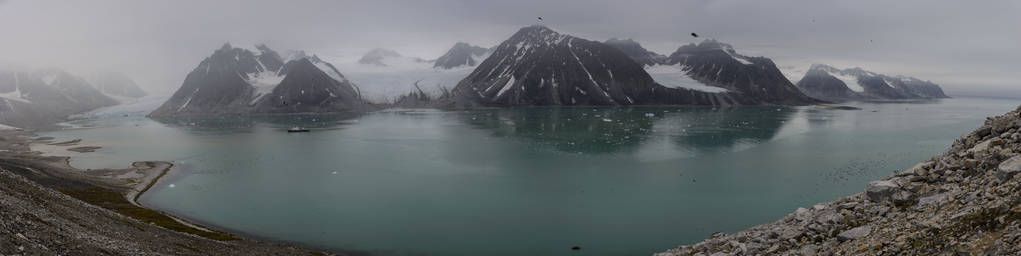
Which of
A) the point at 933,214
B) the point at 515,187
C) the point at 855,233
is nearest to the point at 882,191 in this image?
the point at 855,233

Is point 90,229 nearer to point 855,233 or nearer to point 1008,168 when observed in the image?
point 855,233

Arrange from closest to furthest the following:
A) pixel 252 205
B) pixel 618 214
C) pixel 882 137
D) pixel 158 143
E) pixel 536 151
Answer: pixel 618 214 < pixel 252 205 < pixel 536 151 < pixel 882 137 < pixel 158 143

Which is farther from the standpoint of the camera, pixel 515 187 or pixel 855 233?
pixel 515 187

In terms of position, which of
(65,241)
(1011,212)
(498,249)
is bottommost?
(498,249)

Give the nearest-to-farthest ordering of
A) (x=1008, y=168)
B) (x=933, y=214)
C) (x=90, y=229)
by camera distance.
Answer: (x=1008, y=168), (x=933, y=214), (x=90, y=229)

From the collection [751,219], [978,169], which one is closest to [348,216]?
[751,219]

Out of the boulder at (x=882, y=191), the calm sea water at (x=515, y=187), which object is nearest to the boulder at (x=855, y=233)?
the boulder at (x=882, y=191)

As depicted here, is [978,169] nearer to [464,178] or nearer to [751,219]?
[751,219]
